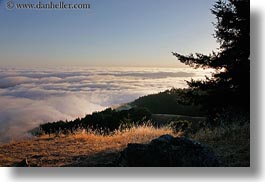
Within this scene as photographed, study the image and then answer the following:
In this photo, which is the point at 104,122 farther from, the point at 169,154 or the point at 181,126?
the point at 169,154

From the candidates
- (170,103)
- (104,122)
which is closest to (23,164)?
(104,122)

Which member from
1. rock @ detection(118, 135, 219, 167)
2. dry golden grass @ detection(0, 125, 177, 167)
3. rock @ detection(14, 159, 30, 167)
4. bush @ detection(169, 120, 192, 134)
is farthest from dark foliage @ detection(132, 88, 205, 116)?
rock @ detection(14, 159, 30, 167)

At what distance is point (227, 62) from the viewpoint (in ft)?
27.2

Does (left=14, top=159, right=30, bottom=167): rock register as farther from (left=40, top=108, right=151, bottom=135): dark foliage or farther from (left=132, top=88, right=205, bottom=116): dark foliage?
(left=132, top=88, right=205, bottom=116): dark foliage

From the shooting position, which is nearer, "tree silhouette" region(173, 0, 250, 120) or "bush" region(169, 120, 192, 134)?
"tree silhouette" region(173, 0, 250, 120)

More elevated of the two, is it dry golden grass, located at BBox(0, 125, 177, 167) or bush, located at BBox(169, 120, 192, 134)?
bush, located at BBox(169, 120, 192, 134)

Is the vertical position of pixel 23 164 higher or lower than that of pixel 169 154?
lower

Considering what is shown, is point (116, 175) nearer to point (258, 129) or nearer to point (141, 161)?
point (141, 161)

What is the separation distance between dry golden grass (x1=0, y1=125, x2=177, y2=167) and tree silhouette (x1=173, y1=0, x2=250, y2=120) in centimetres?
95

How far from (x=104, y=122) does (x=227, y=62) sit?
2.37 m

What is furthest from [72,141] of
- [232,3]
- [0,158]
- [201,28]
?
[232,3]

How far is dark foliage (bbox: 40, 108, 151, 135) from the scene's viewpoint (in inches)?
325

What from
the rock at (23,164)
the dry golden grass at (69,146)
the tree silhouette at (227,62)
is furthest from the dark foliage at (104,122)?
the rock at (23,164)

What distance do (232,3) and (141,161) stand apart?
327cm
